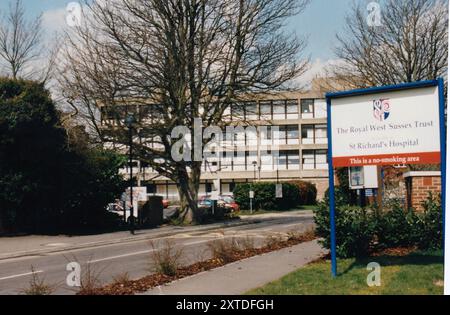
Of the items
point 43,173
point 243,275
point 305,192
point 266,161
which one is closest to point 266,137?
point 266,161

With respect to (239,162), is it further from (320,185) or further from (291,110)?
(320,185)

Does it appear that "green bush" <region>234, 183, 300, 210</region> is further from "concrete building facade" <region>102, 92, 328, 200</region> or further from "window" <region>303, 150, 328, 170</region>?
"window" <region>303, 150, 328, 170</region>

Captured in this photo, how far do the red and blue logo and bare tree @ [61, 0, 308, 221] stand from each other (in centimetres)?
2007

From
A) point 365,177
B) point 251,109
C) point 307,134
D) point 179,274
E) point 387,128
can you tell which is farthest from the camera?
point 307,134

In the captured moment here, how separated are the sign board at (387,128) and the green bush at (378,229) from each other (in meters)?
2.06

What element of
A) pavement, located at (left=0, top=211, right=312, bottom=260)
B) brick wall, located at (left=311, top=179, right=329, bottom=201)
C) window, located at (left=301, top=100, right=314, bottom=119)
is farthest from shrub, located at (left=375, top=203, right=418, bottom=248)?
window, located at (left=301, top=100, right=314, bottom=119)

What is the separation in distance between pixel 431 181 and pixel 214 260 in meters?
6.53

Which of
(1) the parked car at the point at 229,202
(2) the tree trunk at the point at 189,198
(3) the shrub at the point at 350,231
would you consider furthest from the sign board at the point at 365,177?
(1) the parked car at the point at 229,202

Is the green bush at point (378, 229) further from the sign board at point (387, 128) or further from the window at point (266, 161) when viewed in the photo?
the window at point (266, 161)

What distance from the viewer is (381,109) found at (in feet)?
31.1

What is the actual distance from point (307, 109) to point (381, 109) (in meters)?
62.8

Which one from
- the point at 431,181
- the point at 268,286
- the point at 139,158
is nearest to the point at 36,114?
the point at 139,158

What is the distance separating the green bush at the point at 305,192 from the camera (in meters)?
57.9
